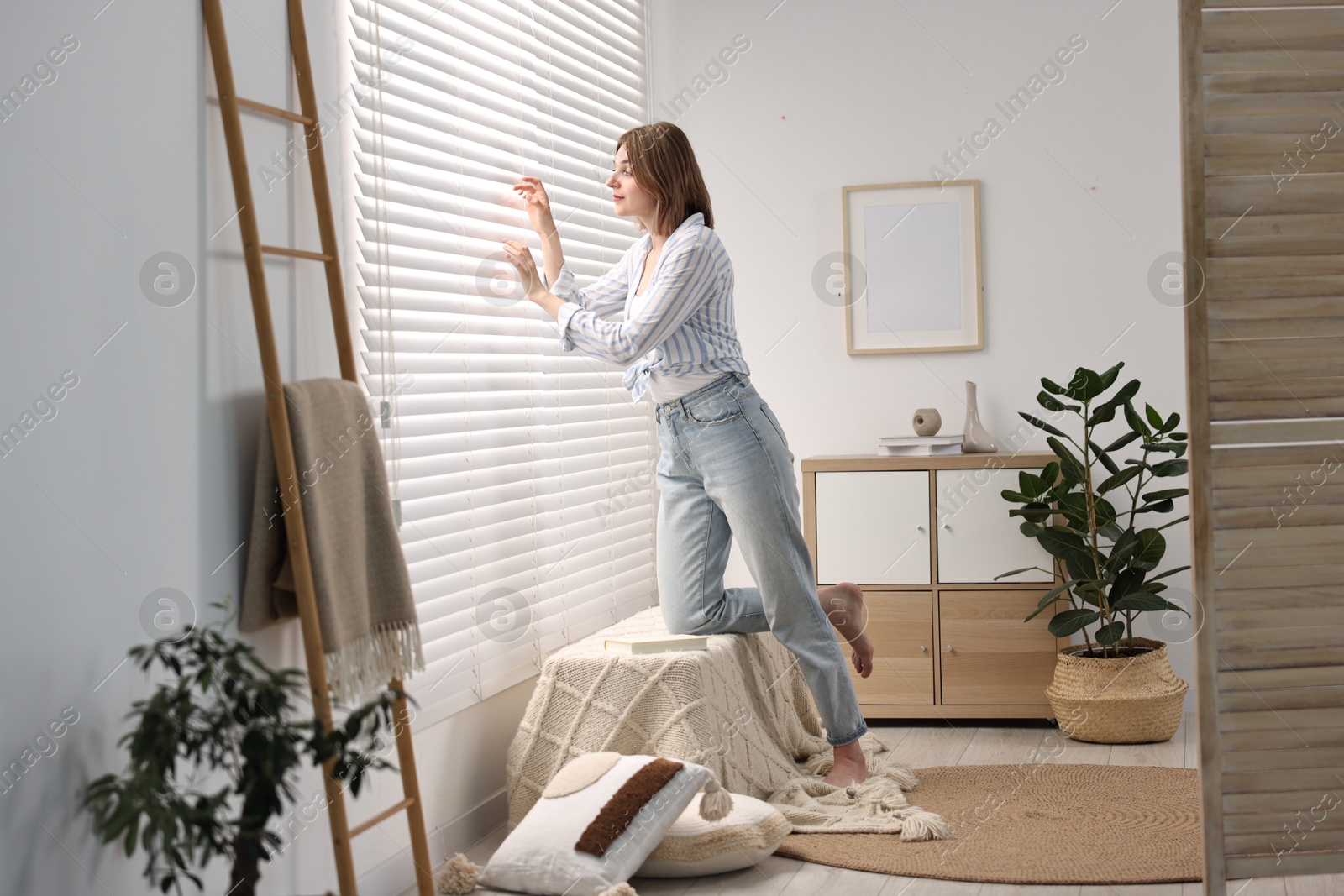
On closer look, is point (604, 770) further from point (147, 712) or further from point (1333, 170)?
point (1333, 170)

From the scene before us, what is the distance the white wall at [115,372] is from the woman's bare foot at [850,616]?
151cm

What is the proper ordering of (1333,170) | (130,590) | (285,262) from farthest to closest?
(285,262) < (1333,170) < (130,590)

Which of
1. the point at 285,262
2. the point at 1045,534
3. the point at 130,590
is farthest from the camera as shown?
the point at 1045,534

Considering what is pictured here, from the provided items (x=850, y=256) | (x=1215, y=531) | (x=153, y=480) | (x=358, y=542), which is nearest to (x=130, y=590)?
(x=153, y=480)

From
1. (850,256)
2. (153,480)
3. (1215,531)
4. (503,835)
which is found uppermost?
(850,256)

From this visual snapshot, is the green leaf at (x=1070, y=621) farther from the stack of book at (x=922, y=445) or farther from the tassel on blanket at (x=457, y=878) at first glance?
the tassel on blanket at (x=457, y=878)

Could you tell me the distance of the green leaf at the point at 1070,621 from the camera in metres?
3.36

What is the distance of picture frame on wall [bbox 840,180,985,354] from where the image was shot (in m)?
3.95

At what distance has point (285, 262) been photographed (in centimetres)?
212

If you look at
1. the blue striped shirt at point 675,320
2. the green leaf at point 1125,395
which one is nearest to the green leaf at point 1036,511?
the green leaf at point 1125,395

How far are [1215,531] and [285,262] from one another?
5.52 feet

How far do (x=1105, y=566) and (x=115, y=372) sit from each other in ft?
8.78

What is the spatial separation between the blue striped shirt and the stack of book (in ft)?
3.28

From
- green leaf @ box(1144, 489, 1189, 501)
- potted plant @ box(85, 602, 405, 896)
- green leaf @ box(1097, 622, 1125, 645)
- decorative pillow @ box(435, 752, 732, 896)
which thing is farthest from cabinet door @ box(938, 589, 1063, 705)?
potted plant @ box(85, 602, 405, 896)
